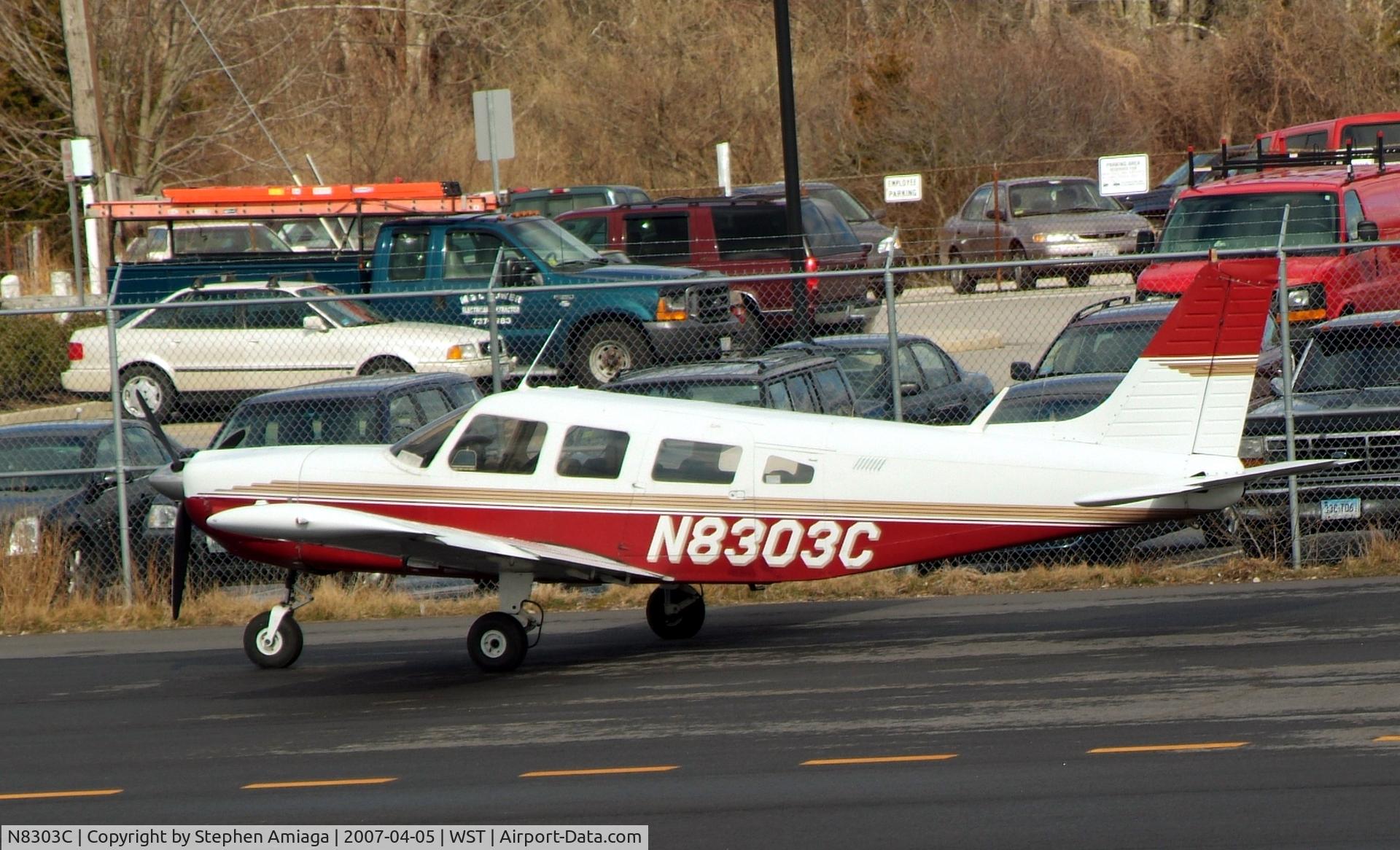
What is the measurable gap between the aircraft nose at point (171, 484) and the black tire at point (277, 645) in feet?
3.55

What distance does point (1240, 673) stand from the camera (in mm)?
9875

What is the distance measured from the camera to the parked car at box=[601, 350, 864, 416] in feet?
46.3

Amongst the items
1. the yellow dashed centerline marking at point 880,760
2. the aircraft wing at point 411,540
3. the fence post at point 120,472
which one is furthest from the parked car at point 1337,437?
the fence post at point 120,472

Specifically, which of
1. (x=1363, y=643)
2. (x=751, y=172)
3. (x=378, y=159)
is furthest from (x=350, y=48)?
(x=1363, y=643)

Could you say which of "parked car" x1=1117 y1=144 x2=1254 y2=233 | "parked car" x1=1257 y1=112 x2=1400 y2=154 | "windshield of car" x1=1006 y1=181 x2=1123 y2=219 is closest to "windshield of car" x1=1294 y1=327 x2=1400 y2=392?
"parked car" x1=1257 y1=112 x2=1400 y2=154

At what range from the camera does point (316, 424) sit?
14820mm

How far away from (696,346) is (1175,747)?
11867mm

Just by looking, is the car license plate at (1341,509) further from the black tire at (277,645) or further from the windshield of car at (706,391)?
the black tire at (277,645)

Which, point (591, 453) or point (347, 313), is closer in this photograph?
point (591, 453)

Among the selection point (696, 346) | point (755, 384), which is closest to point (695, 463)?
point (755, 384)

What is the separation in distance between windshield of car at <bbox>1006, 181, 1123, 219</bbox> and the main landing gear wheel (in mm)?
20539

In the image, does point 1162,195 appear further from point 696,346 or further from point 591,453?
point 591,453

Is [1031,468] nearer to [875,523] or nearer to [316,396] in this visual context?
[875,523]

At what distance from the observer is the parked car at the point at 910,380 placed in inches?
637
